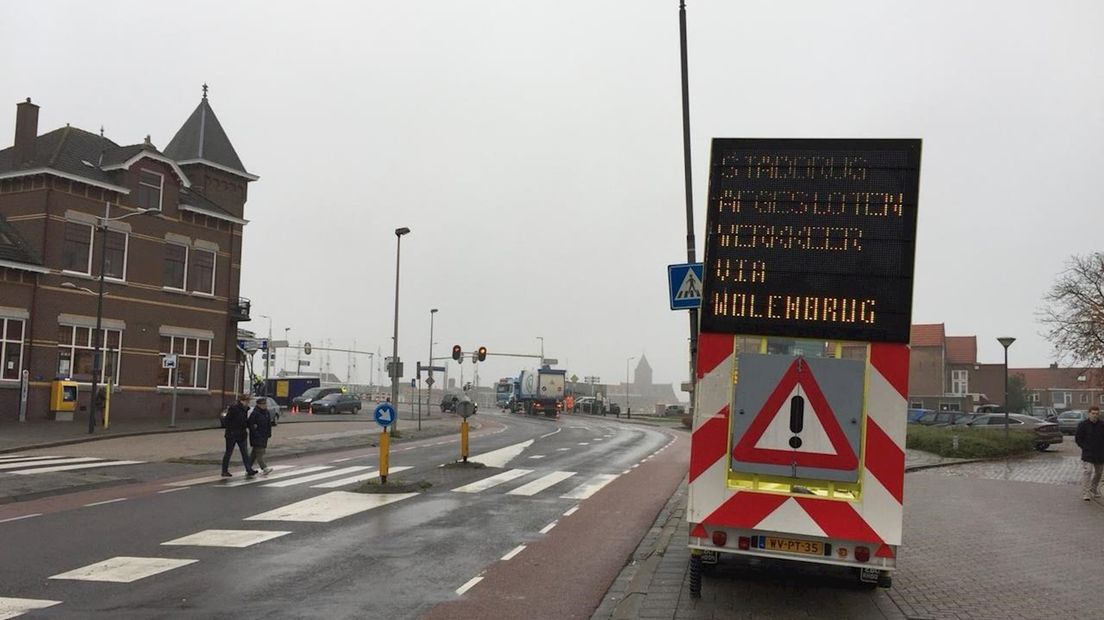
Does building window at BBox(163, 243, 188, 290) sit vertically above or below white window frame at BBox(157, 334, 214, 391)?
above

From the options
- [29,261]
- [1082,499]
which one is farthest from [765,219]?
[29,261]

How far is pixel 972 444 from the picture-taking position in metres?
24.8

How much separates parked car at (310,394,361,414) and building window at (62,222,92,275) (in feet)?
66.0

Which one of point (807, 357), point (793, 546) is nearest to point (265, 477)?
point (793, 546)

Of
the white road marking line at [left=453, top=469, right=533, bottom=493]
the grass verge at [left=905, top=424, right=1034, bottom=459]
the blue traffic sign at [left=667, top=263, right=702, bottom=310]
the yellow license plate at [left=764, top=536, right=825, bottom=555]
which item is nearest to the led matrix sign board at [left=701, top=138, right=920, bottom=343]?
the yellow license plate at [left=764, top=536, right=825, bottom=555]

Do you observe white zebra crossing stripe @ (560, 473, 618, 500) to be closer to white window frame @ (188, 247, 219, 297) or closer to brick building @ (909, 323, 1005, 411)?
white window frame @ (188, 247, 219, 297)

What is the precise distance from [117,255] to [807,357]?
1298 inches

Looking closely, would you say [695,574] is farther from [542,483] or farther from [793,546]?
[542,483]

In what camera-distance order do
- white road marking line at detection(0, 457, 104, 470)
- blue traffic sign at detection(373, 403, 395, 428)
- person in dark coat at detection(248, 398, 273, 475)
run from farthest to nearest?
person in dark coat at detection(248, 398, 273, 475) < white road marking line at detection(0, 457, 104, 470) < blue traffic sign at detection(373, 403, 395, 428)

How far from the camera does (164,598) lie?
7070 mm

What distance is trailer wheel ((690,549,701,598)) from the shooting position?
700 cm

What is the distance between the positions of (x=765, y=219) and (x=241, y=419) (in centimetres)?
1331

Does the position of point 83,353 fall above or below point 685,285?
below

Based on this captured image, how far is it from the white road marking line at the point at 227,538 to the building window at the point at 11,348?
79.1ft
